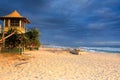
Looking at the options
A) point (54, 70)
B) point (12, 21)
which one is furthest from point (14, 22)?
point (54, 70)

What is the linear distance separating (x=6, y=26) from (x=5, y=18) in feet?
3.79

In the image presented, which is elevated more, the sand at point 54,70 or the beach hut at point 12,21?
the beach hut at point 12,21

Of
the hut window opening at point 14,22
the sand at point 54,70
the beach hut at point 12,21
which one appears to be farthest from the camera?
the hut window opening at point 14,22

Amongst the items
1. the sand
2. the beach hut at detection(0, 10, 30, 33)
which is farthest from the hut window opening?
the sand

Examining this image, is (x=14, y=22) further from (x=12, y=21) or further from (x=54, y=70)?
(x=54, y=70)

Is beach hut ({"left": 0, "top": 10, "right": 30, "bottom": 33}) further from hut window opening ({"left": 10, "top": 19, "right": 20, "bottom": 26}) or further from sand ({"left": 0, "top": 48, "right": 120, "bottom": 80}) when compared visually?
sand ({"left": 0, "top": 48, "right": 120, "bottom": 80})

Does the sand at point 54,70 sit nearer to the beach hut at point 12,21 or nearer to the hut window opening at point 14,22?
the beach hut at point 12,21

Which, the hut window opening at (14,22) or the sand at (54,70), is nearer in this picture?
the sand at (54,70)

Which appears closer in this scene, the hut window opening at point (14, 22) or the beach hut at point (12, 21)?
the beach hut at point (12, 21)

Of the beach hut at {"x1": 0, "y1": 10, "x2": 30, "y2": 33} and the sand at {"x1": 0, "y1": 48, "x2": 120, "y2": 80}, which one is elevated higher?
the beach hut at {"x1": 0, "y1": 10, "x2": 30, "y2": 33}

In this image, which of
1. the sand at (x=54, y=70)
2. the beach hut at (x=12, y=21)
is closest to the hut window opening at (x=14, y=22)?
the beach hut at (x=12, y=21)

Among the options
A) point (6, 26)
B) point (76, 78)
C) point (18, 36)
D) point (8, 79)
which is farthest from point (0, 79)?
point (6, 26)

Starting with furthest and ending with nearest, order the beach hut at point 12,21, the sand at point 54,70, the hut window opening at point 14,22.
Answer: the hut window opening at point 14,22 → the beach hut at point 12,21 → the sand at point 54,70

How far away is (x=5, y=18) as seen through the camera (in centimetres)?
2425
